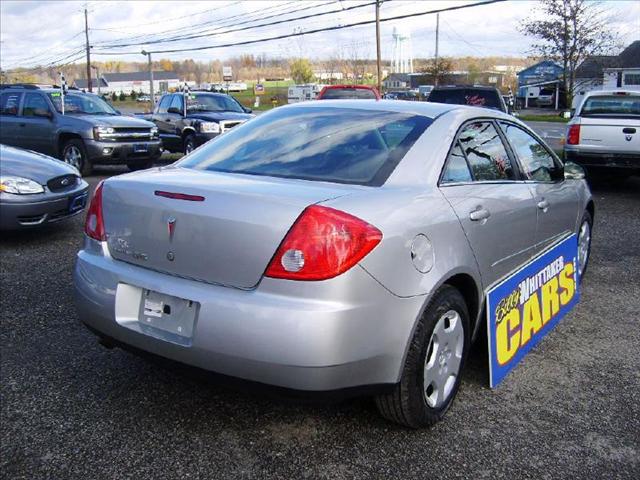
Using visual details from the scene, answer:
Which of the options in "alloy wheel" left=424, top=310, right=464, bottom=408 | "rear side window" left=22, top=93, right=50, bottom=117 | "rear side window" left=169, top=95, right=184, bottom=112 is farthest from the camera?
"rear side window" left=169, top=95, right=184, bottom=112

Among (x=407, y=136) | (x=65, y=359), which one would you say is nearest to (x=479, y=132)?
(x=407, y=136)

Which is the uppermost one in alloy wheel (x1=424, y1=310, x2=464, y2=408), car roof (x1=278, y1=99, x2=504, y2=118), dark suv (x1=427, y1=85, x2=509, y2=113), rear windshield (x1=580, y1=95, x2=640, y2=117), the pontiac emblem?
dark suv (x1=427, y1=85, x2=509, y2=113)

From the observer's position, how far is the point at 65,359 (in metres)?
3.61

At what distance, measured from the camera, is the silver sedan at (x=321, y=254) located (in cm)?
237

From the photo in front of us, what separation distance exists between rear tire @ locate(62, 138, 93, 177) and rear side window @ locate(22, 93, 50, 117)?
2.79 ft

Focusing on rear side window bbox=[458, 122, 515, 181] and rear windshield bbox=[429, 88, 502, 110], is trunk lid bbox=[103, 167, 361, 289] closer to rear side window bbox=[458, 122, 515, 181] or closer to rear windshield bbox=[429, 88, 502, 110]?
rear side window bbox=[458, 122, 515, 181]

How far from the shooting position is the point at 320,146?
10.4 ft

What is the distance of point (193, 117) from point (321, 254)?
12.4 m

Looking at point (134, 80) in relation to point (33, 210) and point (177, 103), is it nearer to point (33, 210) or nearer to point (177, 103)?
point (177, 103)

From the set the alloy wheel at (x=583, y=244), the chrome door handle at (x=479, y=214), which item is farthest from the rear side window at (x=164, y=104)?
the chrome door handle at (x=479, y=214)

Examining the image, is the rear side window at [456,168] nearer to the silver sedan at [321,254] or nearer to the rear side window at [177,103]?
the silver sedan at [321,254]

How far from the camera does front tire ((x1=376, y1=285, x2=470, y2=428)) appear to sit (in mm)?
2660

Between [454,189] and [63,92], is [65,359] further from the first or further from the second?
[63,92]

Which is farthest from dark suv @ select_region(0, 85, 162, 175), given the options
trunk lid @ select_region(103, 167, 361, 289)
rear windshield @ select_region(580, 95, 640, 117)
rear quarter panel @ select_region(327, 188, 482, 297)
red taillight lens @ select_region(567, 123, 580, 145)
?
rear quarter panel @ select_region(327, 188, 482, 297)
